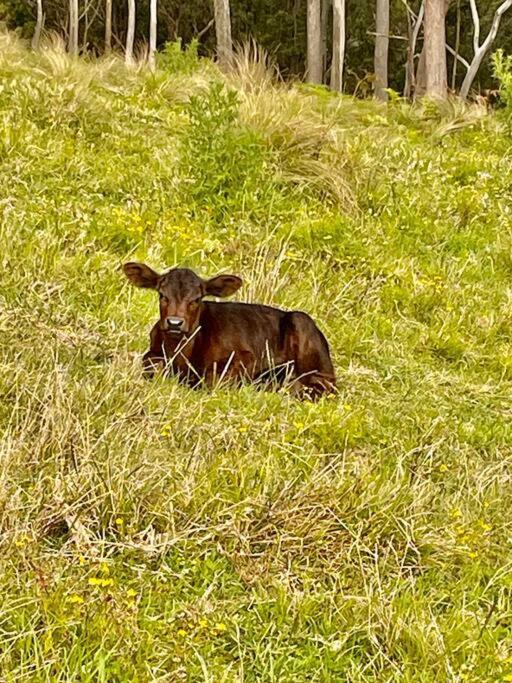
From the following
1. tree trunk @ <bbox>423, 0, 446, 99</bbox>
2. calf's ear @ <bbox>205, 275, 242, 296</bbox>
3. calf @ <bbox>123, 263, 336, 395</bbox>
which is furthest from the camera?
tree trunk @ <bbox>423, 0, 446, 99</bbox>

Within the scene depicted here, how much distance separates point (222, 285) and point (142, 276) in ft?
1.55

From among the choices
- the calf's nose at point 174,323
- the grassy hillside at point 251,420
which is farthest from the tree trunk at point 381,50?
the calf's nose at point 174,323

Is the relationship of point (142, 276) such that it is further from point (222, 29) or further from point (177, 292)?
point (222, 29)

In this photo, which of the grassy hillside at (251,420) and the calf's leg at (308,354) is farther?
the calf's leg at (308,354)

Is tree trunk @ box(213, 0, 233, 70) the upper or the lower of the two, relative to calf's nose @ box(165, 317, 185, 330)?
upper

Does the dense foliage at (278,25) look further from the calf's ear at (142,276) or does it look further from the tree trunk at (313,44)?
the calf's ear at (142,276)

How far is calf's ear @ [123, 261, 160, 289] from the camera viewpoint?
212 inches

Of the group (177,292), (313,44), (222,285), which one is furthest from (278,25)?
(177,292)

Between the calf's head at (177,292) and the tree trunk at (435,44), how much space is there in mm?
11570

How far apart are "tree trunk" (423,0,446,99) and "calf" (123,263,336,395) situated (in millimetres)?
11265

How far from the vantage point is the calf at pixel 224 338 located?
205 inches

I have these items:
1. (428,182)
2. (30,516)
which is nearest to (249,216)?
(428,182)

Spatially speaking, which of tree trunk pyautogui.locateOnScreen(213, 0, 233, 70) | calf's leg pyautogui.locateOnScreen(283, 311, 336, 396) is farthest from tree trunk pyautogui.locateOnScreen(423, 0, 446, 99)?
calf's leg pyautogui.locateOnScreen(283, 311, 336, 396)

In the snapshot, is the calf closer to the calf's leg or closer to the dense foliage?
the calf's leg
